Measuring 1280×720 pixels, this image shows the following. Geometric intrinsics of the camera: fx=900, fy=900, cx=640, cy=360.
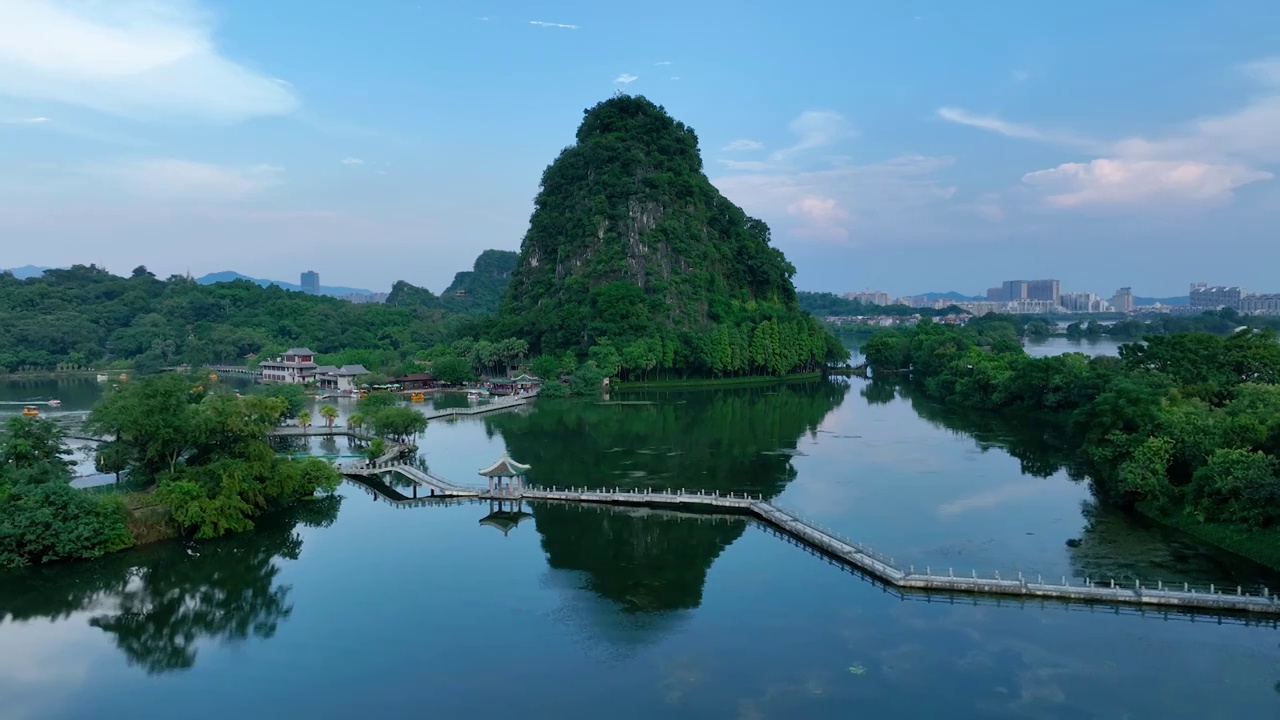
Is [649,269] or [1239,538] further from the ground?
[649,269]

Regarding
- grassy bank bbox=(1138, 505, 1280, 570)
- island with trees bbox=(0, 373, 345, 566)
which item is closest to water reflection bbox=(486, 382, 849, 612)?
island with trees bbox=(0, 373, 345, 566)

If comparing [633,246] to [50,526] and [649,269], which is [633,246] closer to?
[649,269]

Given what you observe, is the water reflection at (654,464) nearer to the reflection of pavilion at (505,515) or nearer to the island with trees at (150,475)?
the reflection of pavilion at (505,515)

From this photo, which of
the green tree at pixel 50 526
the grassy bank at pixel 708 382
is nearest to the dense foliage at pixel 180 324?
the grassy bank at pixel 708 382

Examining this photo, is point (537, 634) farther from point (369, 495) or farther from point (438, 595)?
point (369, 495)

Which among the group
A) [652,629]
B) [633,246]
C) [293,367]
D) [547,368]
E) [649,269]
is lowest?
[652,629]

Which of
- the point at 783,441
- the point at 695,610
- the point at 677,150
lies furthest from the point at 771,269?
the point at 695,610

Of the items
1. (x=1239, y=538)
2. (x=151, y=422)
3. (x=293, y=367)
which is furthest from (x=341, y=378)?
(x=1239, y=538)
